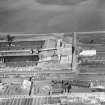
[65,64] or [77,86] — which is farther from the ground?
[65,64]

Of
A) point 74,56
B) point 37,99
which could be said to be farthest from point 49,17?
point 37,99

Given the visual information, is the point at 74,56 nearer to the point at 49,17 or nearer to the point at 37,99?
the point at 37,99

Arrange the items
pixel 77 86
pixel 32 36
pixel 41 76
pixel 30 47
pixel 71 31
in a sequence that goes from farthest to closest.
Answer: pixel 71 31, pixel 32 36, pixel 30 47, pixel 41 76, pixel 77 86

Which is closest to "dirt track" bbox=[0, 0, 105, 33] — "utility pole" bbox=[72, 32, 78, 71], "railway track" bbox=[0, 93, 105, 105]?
"utility pole" bbox=[72, 32, 78, 71]

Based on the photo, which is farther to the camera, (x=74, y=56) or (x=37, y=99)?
(x=74, y=56)

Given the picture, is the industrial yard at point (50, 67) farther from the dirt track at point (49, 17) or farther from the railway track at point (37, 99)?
the dirt track at point (49, 17)

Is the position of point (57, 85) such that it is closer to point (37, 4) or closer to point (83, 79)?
point (83, 79)

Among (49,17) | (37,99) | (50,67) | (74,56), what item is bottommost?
(37,99)

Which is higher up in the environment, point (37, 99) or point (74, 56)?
point (74, 56)

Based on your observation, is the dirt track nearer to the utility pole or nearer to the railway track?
the utility pole

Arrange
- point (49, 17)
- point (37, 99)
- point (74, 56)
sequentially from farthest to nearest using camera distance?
1. point (49, 17)
2. point (74, 56)
3. point (37, 99)

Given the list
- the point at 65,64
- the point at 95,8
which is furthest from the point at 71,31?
the point at 65,64
